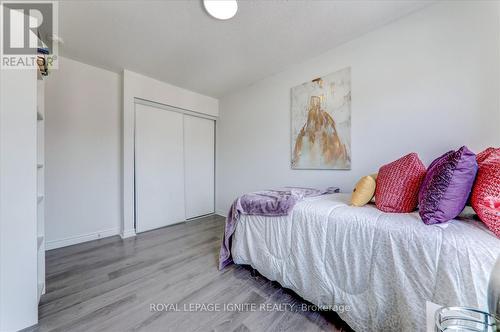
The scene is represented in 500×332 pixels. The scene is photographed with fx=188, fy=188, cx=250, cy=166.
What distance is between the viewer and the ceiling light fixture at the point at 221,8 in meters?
1.54

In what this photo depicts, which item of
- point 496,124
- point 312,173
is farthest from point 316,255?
point 496,124

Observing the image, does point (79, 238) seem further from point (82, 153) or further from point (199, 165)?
point (199, 165)

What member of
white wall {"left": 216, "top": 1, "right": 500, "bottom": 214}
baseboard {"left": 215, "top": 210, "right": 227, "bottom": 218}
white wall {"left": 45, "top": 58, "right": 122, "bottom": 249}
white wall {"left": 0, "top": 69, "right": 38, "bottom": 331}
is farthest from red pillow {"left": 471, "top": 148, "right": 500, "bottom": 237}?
white wall {"left": 45, "top": 58, "right": 122, "bottom": 249}

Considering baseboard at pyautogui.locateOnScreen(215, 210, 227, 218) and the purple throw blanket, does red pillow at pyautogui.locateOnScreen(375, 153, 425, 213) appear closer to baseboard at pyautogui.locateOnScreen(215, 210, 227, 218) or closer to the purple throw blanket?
the purple throw blanket

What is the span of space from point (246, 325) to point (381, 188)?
1319mm

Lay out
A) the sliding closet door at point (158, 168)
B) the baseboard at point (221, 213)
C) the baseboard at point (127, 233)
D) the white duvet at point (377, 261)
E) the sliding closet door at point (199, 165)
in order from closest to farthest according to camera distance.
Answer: the white duvet at point (377, 261) → the baseboard at point (127, 233) → the sliding closet door at point (158, 168) → the sliding closet door at point (199, 165) → the baseboard at point (221, 213)

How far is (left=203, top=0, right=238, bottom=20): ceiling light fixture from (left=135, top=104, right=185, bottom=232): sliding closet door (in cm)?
194

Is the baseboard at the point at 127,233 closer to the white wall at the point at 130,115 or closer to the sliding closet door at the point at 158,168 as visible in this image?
the white wall at the point at 130,115

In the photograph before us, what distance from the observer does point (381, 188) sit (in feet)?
4.43

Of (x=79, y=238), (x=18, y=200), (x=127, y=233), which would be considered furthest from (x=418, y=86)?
(x=79, y=238)

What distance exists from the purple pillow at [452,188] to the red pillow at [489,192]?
33mm

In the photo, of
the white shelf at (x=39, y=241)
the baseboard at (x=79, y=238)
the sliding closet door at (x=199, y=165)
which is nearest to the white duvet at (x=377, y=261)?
the white shelf at (x=39, y=241)

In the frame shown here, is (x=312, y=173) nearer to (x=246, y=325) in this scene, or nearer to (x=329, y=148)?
(x=329, y=148)

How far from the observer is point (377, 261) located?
1057mm
